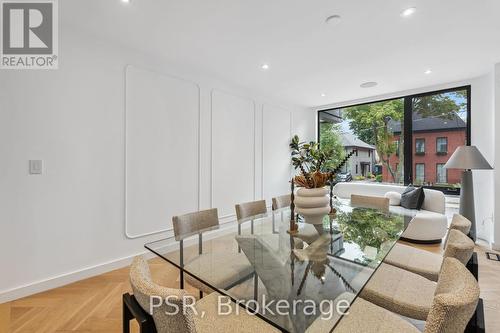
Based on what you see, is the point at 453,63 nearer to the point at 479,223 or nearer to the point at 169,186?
the point at 479,223

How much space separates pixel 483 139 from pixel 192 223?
4.52 metres

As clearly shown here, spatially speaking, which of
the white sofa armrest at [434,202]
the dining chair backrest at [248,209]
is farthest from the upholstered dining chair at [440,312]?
the white sofa armrest at [434,202]

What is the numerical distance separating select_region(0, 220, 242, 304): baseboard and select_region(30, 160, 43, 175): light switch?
1025mm

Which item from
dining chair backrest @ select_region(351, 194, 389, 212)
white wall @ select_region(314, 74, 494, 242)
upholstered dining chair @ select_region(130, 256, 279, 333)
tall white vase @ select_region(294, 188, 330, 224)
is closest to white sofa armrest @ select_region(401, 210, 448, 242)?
white wall @ select_region(314, 74, 494, 242)

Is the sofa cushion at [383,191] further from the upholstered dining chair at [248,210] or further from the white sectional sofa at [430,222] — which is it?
the upholstered dining chair at [248,210]

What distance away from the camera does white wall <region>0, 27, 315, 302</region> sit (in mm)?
2107

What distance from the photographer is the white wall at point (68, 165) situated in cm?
211

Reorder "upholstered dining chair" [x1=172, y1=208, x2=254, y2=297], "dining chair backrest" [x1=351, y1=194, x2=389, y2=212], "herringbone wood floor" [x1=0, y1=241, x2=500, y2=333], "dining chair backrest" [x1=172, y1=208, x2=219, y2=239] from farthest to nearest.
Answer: "dining chair backrest" [x1=351, y1=194, x2=389, y2=212] → "dining chair backrest" [x1=172, y1=208, x2=219, y2=239] → "herringbone wood floor" [x1=0, y1=241, x2=500, y2=333] → "upholstered dining chair" [x1=172, y1=208, x2=254, y2=297]

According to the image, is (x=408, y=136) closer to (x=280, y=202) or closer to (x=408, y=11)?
(x=408, y=11)

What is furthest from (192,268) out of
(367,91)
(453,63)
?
(367,91)

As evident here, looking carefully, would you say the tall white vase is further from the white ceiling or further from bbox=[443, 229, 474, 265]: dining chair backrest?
the white ceiling

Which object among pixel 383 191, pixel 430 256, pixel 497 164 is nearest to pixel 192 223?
pixel 430 256

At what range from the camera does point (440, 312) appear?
716 millimetres

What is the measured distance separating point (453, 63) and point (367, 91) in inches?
53.2
